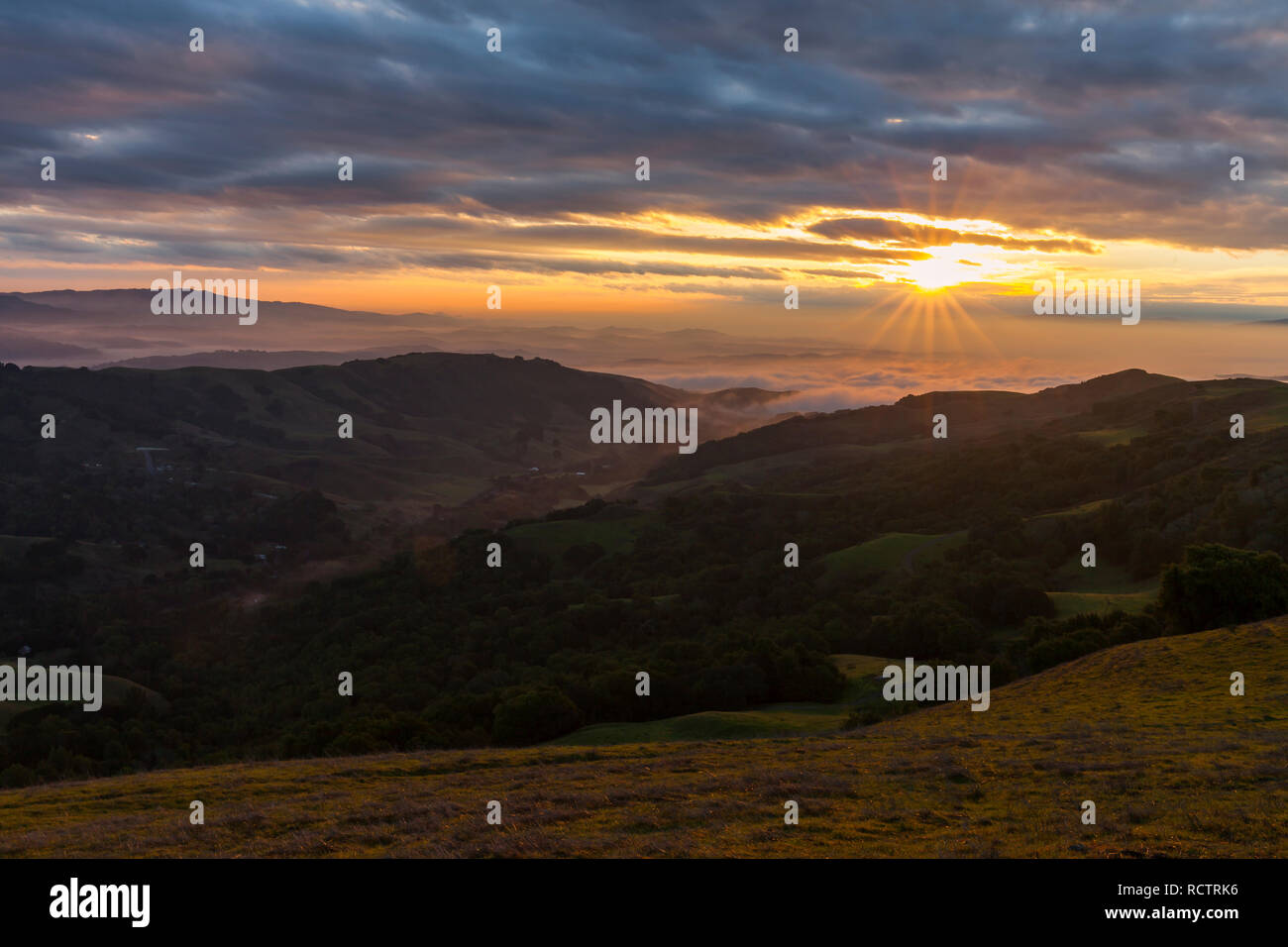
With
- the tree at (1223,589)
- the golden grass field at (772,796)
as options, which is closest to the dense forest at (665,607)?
the tree at (1223,589)

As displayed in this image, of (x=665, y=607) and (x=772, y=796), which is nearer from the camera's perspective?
(x=772, y=796)

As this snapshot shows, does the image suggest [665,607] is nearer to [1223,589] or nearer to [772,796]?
[1223,589]

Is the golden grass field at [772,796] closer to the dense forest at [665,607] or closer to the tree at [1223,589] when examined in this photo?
the tree at [1223,589]

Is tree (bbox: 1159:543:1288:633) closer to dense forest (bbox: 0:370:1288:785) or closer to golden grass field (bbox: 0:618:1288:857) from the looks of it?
dense forest (bbox: 0:370:1288:785)

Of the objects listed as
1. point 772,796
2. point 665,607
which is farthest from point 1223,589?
point 665,607

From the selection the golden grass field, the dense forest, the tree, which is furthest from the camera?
the dense forest

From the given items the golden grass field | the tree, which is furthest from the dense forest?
the golden grass field

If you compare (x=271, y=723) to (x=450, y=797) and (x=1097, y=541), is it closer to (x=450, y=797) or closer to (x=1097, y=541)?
(x=450, y=797)
